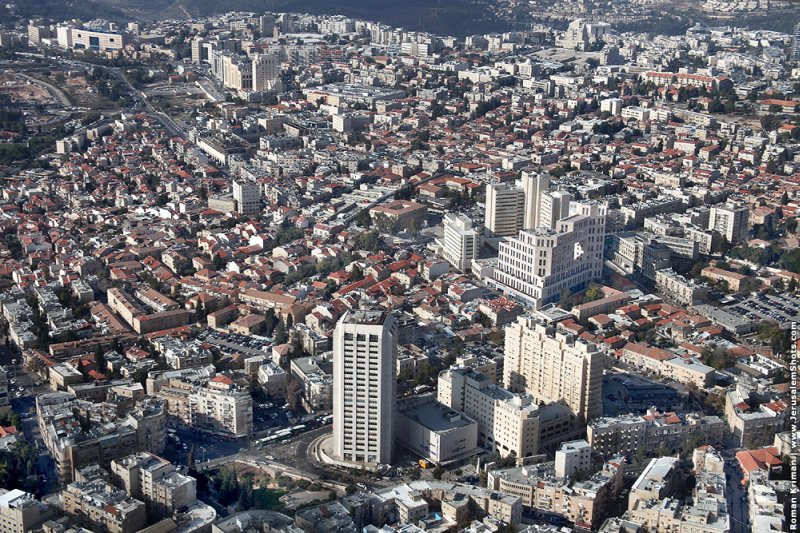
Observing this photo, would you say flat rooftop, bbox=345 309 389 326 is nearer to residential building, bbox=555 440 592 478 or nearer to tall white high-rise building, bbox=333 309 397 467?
tall white high-rise building, bbox=333 309 397 467

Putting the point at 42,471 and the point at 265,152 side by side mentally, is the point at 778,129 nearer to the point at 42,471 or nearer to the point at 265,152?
the point at 265,152

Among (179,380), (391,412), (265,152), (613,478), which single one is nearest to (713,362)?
(613,478)

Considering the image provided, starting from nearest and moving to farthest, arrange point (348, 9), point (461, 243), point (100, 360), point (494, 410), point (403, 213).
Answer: point (494, 410), point (100, 360), point (461, 243), point (403, 213), point (348, 9)

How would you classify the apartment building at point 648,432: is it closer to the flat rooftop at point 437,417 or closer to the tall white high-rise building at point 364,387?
the flat rooftop at point 437,417

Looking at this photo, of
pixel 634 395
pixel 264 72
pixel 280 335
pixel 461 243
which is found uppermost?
pixel 264 72

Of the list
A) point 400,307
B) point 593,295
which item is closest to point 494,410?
point 400,307

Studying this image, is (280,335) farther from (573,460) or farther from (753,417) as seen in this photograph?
(753,417)
